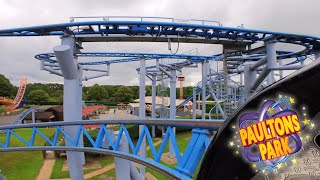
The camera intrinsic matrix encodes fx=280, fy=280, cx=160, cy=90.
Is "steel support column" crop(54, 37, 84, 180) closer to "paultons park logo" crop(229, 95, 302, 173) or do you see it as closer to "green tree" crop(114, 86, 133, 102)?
"paultons park logo" crop(229, 95, 302, 173)

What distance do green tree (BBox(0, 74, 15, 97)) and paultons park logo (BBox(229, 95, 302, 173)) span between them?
55.4 metres

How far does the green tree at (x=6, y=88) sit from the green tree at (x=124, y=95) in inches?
762

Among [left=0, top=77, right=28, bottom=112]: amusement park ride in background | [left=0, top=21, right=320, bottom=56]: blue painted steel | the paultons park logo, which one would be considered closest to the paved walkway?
[left=0, top=21, right=320, bottom=56]: blue painted steel

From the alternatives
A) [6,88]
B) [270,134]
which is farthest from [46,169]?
[6,88]

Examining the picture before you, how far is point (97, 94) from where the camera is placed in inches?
2148

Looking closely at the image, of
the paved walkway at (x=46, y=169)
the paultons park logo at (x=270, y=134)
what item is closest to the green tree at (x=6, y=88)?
the paved walkway at (x=46, y=169)

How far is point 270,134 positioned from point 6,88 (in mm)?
56391

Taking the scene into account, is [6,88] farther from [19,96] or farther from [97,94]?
[19,96]

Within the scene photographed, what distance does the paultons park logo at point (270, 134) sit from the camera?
7.42 ft

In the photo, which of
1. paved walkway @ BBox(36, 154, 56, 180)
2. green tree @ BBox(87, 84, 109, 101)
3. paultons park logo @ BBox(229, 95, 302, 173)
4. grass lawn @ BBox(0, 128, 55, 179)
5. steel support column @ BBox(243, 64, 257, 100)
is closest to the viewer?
paultons park logo @ BBox(229, 95, 302, 173)

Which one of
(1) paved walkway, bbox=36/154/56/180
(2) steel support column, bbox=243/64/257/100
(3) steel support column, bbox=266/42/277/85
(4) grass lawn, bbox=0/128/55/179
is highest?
(3) steel support column, bbox=266/42/277/85

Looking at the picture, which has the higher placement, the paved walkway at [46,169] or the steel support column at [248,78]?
the steel support column at [248,78]

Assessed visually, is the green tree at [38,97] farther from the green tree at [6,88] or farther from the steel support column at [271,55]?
the steel support column at [271,55]

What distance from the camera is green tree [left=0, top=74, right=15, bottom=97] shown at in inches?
1969
